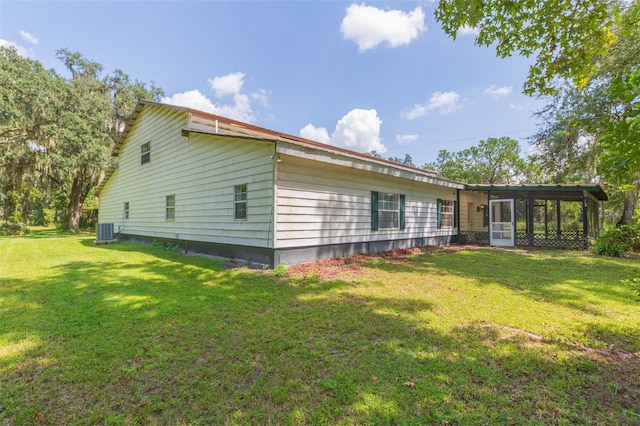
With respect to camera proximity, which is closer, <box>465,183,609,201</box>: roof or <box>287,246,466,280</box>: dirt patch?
<box>287,246,466,280</box>: dirt patch

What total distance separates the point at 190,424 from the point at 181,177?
9.52 metres

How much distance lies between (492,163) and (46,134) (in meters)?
39.6

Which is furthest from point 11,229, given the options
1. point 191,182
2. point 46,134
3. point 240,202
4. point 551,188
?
point 551,188

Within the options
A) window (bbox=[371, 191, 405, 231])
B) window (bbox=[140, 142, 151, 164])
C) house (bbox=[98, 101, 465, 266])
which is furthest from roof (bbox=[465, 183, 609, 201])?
window (bbox=[140, 142, 151, 164])

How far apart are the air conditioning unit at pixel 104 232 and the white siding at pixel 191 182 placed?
0.72 metres

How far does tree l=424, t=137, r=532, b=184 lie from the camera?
31.4m

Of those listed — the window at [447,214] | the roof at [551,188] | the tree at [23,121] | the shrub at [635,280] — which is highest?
the tree at [23,121]

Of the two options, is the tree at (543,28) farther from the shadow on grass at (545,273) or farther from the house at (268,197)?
the house at (268,197)

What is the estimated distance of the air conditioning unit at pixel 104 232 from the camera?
13055mm

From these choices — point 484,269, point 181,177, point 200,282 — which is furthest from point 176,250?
point 484,269

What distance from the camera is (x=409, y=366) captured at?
2715 millimetres

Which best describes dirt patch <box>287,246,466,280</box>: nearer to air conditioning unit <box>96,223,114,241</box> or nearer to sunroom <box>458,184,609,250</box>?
sunroom <box>458,184,609,250</box>

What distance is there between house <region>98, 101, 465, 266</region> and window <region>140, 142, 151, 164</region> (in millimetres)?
47

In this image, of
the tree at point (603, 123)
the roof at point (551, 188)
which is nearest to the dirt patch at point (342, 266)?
the tree at point (603, 123)
